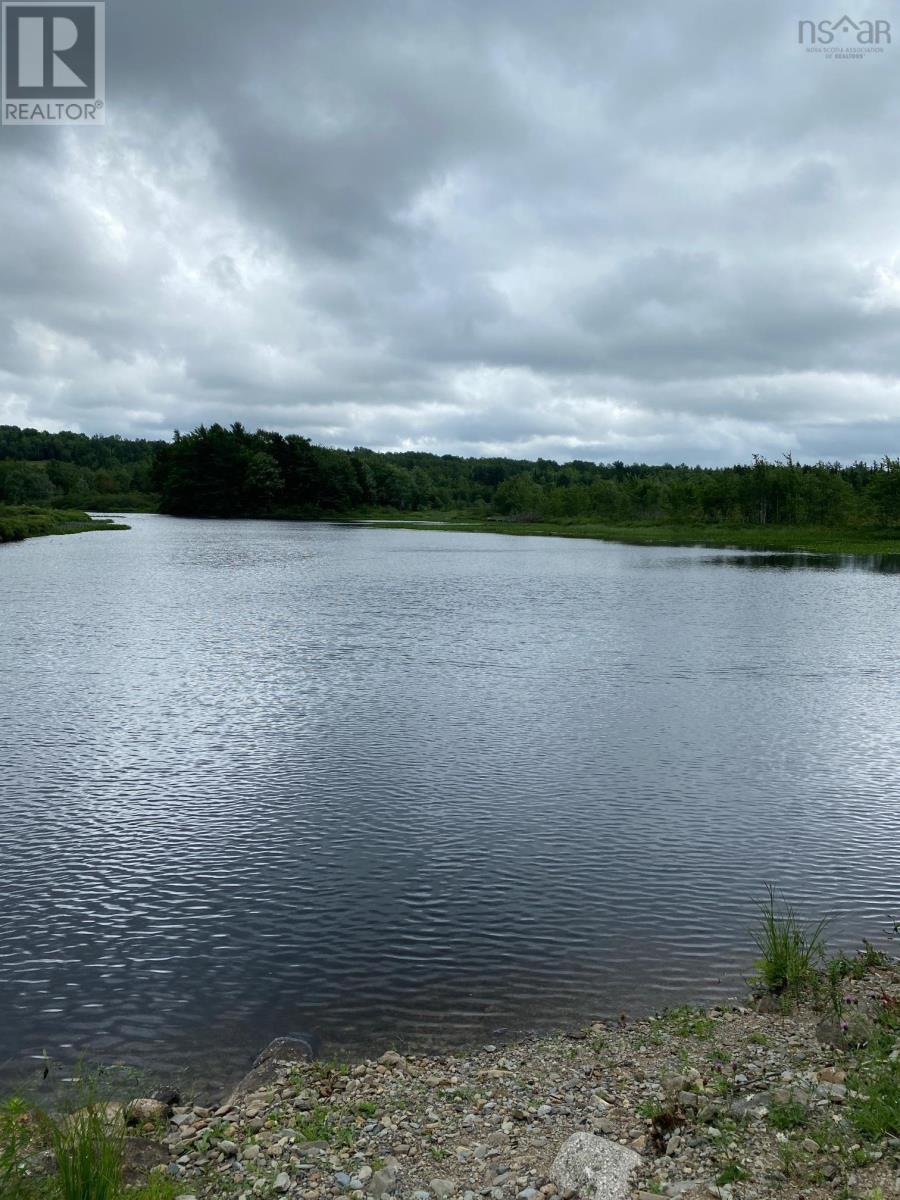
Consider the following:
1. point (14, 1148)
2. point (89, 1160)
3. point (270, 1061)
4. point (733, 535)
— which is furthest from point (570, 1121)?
point (733, 535)

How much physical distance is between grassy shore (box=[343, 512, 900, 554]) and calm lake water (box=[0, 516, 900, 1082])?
3110 inches

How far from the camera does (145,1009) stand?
10.4 meters

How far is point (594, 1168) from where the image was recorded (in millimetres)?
6980

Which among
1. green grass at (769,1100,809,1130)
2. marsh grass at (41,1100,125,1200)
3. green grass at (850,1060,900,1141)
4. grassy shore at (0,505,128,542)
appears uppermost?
grassy shore at (0,505,128,542)

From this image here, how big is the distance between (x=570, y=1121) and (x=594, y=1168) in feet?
2.93

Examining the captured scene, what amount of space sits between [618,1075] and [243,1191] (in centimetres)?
355

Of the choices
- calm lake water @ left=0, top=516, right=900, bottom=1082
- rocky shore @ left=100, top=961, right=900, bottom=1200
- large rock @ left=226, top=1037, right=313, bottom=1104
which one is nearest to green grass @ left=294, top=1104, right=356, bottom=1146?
rocky shore @ left=100, top=961, right=900, bottom=1200

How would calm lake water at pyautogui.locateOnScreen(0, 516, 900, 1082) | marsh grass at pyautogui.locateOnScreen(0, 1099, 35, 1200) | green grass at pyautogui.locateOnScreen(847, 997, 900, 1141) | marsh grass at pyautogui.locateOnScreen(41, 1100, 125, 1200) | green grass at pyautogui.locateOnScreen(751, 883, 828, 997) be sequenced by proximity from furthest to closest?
calm lake water at pyautogui.locateOnScreen(0, 516, 900, 1082) → green grass at pyautogui.locateOnScreen(751, 883, 828, 997) → green grass at pyautogui.locateOnScreen(847, 997, 900, 1141) → marsh grass at pyautogui.locateOnScreen(0, 1099, 35, 1200) → marsh grass at pyautogui.locateOnScreen(41, 1100, 125, 1200)

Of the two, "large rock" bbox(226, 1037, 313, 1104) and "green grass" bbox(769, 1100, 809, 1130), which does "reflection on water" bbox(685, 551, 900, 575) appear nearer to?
"large rock" bbox(226, 1037, 313, 1104)

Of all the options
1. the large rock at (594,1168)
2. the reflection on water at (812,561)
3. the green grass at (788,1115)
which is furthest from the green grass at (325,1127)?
the reflection on water at (812,561)

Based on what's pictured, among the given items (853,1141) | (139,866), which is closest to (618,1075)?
(853,1141)

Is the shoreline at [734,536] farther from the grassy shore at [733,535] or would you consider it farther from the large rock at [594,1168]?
the large rock at [594,1168]

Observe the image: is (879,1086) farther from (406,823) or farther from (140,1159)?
(406,823)

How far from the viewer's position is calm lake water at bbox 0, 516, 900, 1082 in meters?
10.7
